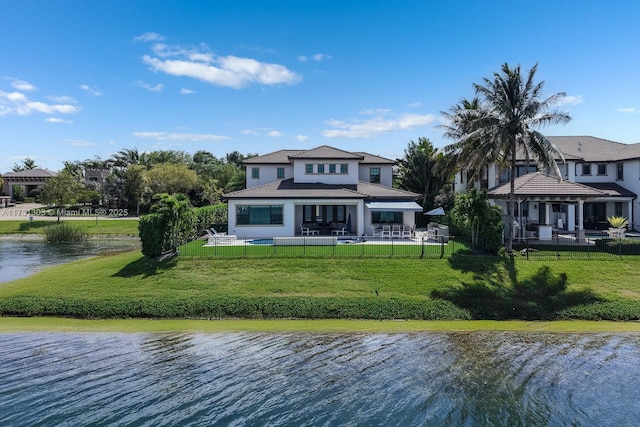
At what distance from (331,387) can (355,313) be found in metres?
7.69

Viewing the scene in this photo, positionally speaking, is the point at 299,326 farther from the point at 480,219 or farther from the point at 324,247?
the point at 480,219

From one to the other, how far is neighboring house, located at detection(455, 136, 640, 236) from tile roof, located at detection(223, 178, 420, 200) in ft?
28.0

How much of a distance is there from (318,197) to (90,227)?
34.0m

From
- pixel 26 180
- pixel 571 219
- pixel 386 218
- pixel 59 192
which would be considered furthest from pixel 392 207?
pixel 26 180

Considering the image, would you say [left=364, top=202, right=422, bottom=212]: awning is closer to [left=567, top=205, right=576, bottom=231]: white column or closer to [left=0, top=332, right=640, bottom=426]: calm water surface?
[left=567, top=205, right=576, bottom=231]: white column

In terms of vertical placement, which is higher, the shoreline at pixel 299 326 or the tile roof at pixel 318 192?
the tile roof at pixel 318 192

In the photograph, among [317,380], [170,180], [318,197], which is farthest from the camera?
[170,180]

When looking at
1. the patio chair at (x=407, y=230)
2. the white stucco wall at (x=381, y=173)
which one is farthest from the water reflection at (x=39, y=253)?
the patio chair at (x=407, y=230)

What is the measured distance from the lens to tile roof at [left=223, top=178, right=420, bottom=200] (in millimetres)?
34594

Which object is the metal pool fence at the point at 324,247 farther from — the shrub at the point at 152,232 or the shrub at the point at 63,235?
the shrub at the point at 63,235

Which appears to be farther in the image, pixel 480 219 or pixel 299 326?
pixel 480 219

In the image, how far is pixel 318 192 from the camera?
35.9 m

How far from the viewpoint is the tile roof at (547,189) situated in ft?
101

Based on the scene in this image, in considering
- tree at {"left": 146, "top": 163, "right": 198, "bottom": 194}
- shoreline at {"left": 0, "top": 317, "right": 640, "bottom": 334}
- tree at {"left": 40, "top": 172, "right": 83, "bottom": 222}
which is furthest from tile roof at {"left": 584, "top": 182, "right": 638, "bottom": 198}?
tree at {"left": 40, "top": 172, "right": 83, "bottom": 222}
